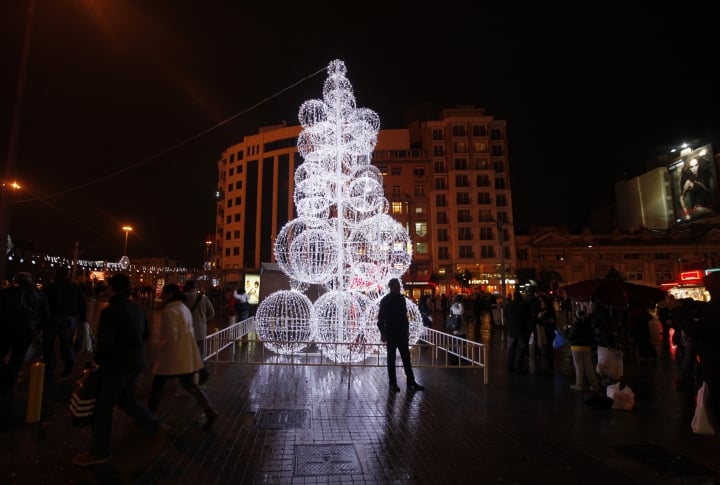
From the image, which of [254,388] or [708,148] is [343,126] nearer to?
[254,388]

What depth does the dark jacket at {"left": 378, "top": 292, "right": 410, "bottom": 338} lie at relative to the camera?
7723 millimetres

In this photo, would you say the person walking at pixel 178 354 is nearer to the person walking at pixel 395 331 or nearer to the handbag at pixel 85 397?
the handbag at pixel 85 397

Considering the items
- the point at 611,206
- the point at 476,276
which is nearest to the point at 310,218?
the point at 476,276

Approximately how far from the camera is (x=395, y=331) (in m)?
7.72

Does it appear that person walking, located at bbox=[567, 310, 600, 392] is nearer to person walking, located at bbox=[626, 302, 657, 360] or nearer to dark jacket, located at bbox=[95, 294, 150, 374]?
person walking, located at bbox=[626, 302, 657, 360]

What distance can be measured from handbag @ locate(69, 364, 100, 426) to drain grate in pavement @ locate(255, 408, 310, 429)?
6.32ft

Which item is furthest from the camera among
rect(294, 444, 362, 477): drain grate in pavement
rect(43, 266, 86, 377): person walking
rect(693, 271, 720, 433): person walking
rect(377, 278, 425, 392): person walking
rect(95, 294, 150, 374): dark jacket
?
rect(43, 266, 86, 377): person walking

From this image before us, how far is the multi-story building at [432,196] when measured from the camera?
193 feet

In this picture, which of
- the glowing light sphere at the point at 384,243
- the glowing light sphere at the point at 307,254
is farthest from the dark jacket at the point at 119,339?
the glowing light sphere at the point at 384,243

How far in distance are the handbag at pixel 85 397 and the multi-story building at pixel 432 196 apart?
51392mm

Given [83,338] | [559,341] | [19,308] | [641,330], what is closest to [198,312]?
[19,308]

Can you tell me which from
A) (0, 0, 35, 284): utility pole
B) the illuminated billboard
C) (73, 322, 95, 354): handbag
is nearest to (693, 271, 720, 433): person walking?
(73, 322, 95, 354): handbag

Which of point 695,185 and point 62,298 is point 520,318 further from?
point 695,185

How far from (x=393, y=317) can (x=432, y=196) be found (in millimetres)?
55519
